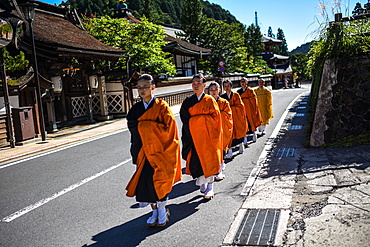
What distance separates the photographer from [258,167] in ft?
20.5

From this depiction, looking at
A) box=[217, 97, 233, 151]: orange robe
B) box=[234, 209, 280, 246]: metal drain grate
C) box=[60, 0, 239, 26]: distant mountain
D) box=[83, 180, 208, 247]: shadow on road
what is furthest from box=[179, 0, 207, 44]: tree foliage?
box=[234, 209, 280, 246]: metal drain grate

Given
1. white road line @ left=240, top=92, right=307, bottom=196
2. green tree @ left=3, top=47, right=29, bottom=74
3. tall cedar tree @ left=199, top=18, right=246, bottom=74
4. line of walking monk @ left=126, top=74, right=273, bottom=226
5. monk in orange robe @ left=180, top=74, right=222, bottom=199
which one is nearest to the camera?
line of walking monk @ left=126, top=74, right=273, bottom=226

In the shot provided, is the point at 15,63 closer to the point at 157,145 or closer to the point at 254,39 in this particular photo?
the point at 157,145

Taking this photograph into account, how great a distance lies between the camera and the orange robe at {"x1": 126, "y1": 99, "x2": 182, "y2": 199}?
3.76 m

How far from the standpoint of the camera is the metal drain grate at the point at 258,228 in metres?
3.36

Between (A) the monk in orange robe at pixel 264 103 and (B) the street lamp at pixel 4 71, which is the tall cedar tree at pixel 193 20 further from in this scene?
(B) the street lamp at pixel 4 71

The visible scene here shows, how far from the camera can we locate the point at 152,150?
12.4 feet

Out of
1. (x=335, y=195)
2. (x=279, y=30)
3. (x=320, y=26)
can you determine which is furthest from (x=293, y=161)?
(x=279, y=30)

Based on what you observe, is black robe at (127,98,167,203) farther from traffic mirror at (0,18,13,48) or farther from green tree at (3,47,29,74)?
green tree at (3,47,29,74)

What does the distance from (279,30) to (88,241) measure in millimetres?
99770

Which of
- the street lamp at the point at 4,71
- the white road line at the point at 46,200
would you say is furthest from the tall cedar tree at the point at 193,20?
the white road line at the point at 46,200

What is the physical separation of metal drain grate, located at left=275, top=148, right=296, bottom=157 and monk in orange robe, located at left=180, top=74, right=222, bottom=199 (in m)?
2.72

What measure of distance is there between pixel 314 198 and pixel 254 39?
51.2m

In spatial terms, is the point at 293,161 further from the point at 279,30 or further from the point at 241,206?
the point at 279,30
